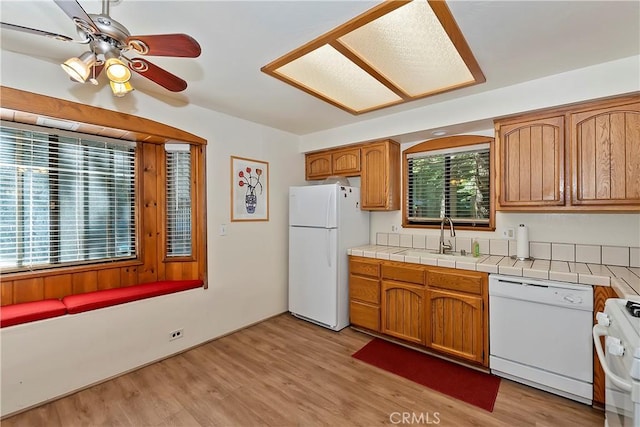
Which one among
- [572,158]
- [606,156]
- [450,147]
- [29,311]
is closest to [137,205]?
[29,311]

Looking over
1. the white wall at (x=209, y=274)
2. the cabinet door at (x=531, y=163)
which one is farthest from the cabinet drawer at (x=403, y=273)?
the white wall at (x=209, y=274)

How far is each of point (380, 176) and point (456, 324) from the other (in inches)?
67.1

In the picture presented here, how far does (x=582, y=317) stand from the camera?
6.57ft

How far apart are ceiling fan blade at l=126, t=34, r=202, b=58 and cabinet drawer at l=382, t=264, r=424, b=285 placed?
2430 millimetres

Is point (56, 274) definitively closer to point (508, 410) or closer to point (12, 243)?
point (12, 243)

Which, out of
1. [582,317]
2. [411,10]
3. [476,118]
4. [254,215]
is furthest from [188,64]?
[582,317]

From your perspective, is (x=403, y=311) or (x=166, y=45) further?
(x=403, y=311)

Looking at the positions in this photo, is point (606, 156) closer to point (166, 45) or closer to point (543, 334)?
point (543, 334)

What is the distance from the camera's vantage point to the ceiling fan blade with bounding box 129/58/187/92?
1470 mm

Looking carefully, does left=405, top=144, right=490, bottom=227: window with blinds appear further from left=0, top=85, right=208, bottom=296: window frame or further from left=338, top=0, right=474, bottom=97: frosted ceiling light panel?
left=0, top=85, right=208, bottom=296: window frame

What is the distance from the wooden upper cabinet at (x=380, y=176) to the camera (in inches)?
130

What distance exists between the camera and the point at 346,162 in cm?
365

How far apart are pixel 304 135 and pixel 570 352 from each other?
3.48 meters

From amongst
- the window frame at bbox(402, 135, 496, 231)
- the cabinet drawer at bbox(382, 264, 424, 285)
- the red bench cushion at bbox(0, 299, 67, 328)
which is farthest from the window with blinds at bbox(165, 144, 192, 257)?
the window frame at bbox(402, 135, 496, 231)
